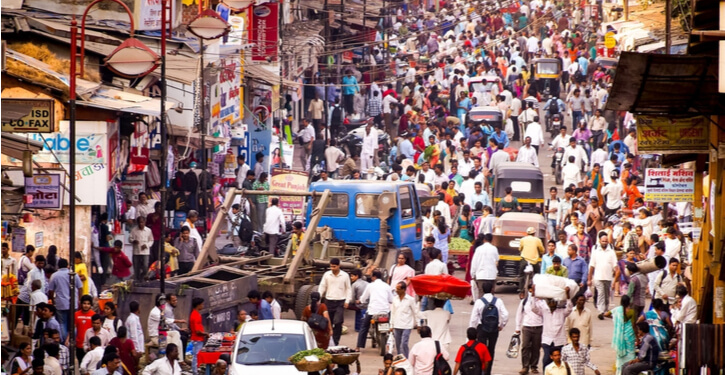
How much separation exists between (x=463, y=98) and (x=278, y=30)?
8.33 meters

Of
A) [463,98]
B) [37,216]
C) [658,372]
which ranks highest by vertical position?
[463,98]

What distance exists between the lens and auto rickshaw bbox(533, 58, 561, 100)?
48.1 metres

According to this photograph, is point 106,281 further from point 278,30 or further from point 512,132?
point 512,132

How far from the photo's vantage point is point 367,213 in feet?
85.2

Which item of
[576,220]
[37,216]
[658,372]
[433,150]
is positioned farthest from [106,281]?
[433,150]

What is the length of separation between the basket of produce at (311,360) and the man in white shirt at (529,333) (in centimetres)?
397

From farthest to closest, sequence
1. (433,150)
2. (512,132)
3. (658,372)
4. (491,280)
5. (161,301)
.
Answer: (512,132) < (433,150) < (491,280) < (161,301) < (658,372)

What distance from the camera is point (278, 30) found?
127ft

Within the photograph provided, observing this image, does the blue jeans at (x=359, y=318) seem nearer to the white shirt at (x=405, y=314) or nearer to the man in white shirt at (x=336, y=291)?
the man in white shirt at (x=336, y=291)

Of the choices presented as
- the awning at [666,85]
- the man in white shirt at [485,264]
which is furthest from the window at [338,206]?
the awning at [666,85]

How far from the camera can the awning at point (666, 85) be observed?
1380 centimetres

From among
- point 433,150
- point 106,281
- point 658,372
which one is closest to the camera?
point 658,372

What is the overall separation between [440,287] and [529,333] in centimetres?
156

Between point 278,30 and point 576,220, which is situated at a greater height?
point 278,30
